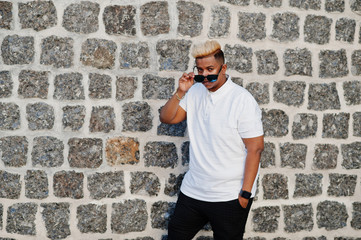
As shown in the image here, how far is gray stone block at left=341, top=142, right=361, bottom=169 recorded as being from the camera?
3416 millimetres

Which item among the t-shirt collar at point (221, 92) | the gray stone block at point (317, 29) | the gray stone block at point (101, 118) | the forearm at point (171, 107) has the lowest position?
the gray stone block at point (101, 118)

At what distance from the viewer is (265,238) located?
11.2 feet

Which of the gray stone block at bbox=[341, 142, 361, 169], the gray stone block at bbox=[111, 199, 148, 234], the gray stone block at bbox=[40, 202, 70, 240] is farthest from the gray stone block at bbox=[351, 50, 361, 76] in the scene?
the gray stone block at bbox=[40, 202, 70, 240]

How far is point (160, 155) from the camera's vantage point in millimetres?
3322

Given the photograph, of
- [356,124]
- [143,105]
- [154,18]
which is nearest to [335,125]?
[356,124]

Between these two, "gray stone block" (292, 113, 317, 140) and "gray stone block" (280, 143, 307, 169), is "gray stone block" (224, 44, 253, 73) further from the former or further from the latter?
"gray stone block" (280, 143, 307, 169)

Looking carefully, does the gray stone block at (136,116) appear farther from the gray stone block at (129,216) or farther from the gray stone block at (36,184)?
the gray stone block at (36,184)

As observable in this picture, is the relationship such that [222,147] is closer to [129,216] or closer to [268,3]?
[129,216]

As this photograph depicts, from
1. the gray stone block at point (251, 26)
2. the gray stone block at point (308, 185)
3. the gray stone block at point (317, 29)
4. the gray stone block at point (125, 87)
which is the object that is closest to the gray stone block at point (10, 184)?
the gray stone block at point (125, 87)

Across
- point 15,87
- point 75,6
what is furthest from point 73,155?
point 75,6

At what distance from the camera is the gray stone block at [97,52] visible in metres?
3.23

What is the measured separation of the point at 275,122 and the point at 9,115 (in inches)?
95.2

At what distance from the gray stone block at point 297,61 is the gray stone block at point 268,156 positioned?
26.9 inches

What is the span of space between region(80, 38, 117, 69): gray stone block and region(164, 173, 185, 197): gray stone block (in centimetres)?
120
